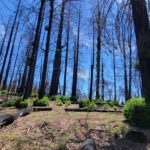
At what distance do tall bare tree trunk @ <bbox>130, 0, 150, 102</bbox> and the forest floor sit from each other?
165 centimetres

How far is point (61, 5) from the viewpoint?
14.0m

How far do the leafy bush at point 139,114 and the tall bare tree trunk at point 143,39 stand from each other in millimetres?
378

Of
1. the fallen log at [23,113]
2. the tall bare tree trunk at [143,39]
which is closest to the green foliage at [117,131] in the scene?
the tall bare tree trunk at [143,39]

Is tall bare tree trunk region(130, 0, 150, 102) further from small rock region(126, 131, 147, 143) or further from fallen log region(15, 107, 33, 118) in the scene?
fallen log region(15, 107, 33, 118)

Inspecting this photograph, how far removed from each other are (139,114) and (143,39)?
238cm

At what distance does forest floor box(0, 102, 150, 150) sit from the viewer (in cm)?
482

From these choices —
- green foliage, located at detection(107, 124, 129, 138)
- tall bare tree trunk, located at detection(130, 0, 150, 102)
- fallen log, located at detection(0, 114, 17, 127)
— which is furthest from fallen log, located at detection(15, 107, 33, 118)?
tall bare tree trunk, located at detection(130, 0, 150, 102)

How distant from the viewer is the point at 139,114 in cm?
700

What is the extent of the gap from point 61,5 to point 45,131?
33.2 ft

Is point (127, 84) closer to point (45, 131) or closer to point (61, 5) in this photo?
point (61, 5)

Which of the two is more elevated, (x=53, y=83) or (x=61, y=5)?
(x=61, y=5)

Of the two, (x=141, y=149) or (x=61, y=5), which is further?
(x=61, y=5)

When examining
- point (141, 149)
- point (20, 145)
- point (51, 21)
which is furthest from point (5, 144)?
point (51, 21)

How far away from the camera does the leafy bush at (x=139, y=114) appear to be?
272 inches
